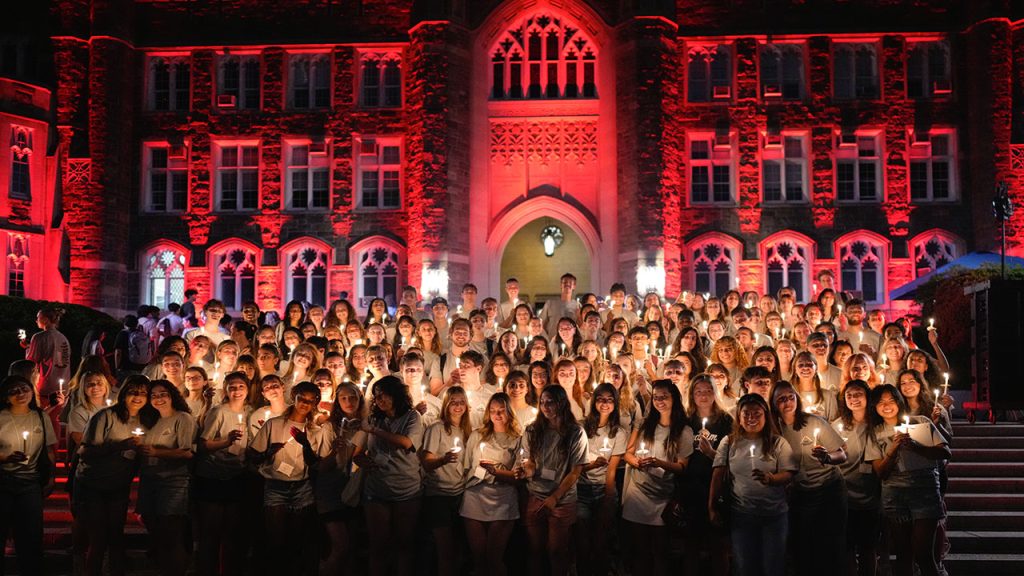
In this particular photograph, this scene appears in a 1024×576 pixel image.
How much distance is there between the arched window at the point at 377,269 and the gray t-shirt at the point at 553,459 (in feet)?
50.5

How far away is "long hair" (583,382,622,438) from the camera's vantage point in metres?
7.19

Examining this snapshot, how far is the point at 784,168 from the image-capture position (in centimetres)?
2231

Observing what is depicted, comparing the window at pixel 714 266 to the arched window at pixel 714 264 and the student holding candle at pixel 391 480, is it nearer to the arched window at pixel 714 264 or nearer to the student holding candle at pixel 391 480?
the arched window at pixel 714 264

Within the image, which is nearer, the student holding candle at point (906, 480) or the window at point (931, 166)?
Result: the student holding candle at point (906, 480)

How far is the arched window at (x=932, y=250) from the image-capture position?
851 inches

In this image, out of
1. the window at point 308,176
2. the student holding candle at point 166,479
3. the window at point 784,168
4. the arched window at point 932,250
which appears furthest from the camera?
the window at point 308,176

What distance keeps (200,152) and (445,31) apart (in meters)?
6.85

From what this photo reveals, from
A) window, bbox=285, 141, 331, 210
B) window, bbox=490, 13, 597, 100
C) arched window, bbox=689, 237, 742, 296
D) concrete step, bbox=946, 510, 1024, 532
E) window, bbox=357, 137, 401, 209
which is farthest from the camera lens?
window, bbox=285, 141, 331, 210

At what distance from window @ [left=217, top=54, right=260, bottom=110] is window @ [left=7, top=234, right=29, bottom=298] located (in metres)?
5.82

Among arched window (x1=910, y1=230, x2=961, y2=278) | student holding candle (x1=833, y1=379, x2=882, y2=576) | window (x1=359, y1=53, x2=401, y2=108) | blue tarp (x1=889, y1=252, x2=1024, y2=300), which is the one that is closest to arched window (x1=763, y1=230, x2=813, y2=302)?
arched window (x1=910, y1=230, x2=961, y2=278)

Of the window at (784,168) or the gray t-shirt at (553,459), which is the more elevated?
the window at (784,168)

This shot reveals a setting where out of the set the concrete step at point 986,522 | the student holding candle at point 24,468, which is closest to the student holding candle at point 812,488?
the concrete step at point 986,522

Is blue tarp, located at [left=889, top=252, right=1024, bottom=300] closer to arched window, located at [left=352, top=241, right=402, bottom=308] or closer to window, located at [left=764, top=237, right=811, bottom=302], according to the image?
window, located at [left=764, top=237, right=811, bottom=302]

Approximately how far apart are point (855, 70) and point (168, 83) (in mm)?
17057
